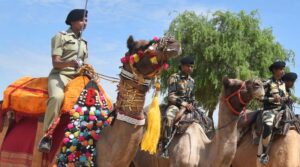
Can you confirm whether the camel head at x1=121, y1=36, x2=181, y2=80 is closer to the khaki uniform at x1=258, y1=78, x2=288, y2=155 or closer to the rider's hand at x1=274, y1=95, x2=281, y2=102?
the khaki uniform at x1=258, y1=78, x2=288, y2=155

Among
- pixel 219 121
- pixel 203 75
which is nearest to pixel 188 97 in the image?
pixel 219 121

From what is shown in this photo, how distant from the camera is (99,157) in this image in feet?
21.5

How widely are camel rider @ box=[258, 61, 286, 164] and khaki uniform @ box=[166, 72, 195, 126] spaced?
6.18 feet

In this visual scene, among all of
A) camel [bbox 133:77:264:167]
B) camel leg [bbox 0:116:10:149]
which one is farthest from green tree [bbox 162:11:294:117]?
camel leg [bbox 0:116:10:149]

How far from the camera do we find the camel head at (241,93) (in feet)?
30.6

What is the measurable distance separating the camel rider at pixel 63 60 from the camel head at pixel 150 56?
97 cm

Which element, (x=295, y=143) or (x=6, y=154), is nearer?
(x=6, y=154)

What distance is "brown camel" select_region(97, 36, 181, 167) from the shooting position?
6.30 metres

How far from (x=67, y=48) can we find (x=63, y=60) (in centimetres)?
19

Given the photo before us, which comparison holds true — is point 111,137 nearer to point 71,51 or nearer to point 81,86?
point 81,86

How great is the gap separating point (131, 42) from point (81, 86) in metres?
1.04

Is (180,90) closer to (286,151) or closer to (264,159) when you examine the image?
(264,159)

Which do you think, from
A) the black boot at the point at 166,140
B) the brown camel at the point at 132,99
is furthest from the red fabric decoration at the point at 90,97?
the black boot at the point at 166,140

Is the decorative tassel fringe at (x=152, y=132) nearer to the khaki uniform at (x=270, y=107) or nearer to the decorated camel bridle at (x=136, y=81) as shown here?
the decorated camel bridle at (x=136, y=81)
